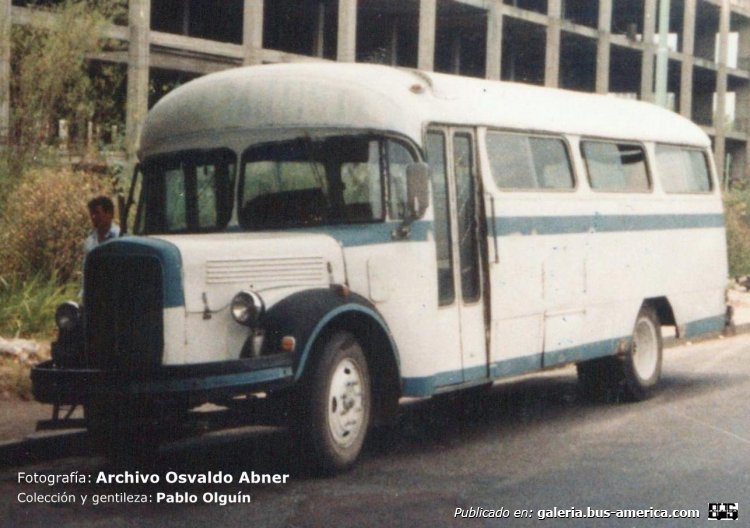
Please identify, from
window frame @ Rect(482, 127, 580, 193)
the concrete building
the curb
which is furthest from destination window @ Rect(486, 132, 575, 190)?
the concrete building

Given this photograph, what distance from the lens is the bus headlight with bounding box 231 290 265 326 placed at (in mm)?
8555

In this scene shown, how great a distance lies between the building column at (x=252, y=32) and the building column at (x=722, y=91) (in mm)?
27684

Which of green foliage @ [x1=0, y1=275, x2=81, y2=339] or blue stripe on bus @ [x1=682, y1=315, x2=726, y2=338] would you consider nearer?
green foliage @ [x1=0, y1=275, x2=81, y2=339]

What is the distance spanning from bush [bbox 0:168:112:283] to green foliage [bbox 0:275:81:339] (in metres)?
0.44

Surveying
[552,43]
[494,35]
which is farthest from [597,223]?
[552,43]

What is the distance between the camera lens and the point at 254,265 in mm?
8781

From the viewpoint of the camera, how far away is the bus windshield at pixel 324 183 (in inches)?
380

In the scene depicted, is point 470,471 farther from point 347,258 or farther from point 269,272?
point 269,272

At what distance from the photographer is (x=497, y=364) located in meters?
10.7

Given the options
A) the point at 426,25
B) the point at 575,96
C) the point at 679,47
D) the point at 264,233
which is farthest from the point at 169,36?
the point at 679,47

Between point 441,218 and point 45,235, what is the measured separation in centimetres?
657

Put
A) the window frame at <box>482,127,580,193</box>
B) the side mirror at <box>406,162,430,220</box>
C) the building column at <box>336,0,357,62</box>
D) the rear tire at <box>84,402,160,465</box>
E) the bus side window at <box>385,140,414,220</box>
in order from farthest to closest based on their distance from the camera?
the building column at <box>336,0,357,62</box> < the window frame at <box>482,127,580,193</box> < the bus side window at <box>385,140,414,220</box> < the side mirror at <box>406,162,430,220</box> < the rear tire at <box>84,402,160,465</box>

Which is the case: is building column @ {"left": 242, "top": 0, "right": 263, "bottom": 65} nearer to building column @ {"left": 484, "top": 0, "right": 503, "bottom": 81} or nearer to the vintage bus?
building column @ {"left": 484, "top": 0, "right": 503, "bottom": 81}

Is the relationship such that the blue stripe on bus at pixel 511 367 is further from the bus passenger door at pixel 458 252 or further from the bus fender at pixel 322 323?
the bus fender at pixel 322 323
